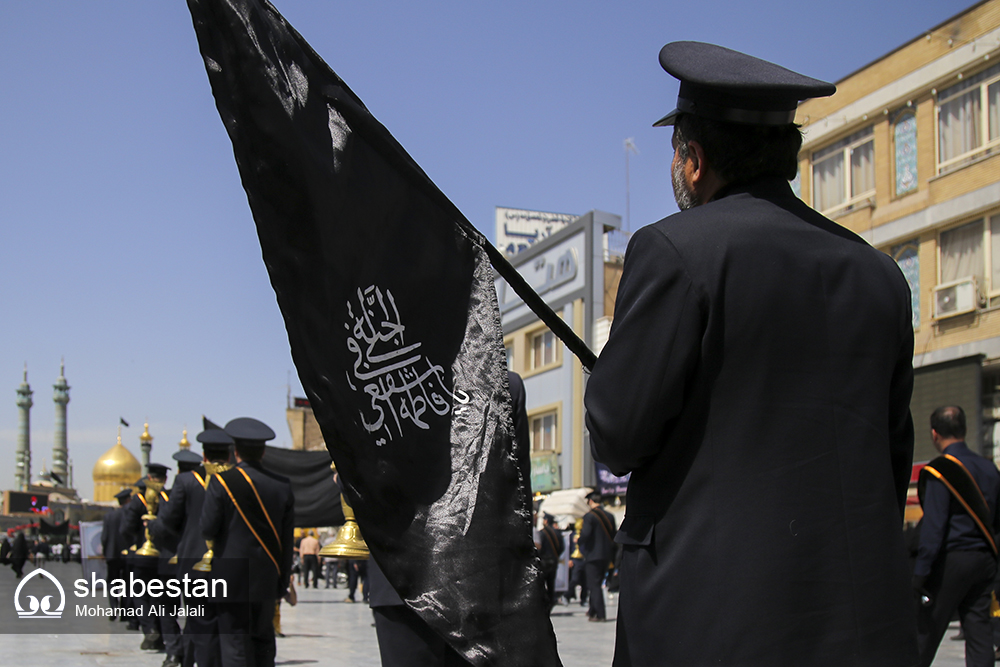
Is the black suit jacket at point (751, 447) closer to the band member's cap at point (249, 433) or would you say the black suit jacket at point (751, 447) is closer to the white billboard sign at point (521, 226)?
the band member's cap at point (249, 433)

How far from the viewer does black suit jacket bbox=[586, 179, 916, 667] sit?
1.85 metres

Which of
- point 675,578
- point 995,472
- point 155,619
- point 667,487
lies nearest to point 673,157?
point 667,487

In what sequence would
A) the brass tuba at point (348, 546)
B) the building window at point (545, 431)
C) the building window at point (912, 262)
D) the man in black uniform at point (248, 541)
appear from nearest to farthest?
1. the brass tuba at point (348, 546)
2. the man in black uniform at point (248, 541)
3. the building window at point (912, 262)
4. the building window at point (545, 431)

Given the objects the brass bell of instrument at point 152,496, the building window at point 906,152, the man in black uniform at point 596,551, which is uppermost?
the building window at point 906,152

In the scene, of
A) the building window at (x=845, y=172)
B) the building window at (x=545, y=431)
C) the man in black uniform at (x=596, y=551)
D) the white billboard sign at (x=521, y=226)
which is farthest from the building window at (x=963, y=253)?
the white billboard sign at (x=521, y=226)

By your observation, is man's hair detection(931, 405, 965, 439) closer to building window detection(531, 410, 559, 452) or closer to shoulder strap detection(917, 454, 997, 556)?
shoulder strap detection(917, 454, 997, 556)

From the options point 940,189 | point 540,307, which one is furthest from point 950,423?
point 940,189

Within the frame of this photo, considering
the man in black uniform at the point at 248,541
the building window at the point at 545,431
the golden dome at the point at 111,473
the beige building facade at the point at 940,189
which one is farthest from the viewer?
the golden dome at the point at 111,473

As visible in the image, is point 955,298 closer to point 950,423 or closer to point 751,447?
point 950,423

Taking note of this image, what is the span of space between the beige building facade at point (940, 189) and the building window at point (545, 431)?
15.7 metres

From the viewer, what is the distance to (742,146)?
6.99 ft

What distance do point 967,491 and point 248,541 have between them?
462cm

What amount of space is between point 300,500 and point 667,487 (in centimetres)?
2018

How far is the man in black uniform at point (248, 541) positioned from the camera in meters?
7.10
